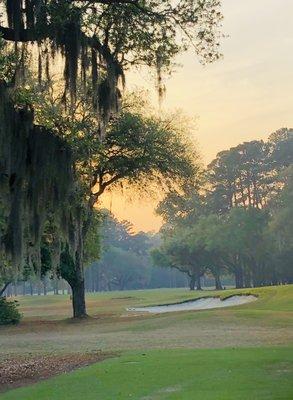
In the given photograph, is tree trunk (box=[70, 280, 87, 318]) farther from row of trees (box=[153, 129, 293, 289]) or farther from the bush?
row of trees (box=[153, 129, 293, 289])

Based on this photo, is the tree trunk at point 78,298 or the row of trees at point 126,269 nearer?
the tree trunk at point 78,298

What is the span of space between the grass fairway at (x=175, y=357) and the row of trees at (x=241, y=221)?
32.9 meters

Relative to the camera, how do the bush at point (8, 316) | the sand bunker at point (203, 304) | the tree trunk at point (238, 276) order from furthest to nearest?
the tree trunk at point (238, 276)
the sand bunker at point (203, 304)
the bush at point (8, 316)

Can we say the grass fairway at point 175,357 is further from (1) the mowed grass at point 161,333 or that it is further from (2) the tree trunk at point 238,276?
(2) the tree trunk at point 238,276

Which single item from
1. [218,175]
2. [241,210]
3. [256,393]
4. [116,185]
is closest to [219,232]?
[241,210]

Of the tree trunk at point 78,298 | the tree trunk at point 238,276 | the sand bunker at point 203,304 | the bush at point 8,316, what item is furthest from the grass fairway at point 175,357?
the tree trunk at point 238,276

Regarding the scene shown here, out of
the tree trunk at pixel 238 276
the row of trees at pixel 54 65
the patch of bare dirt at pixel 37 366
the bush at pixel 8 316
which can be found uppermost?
the row of trees at pixel 54 65

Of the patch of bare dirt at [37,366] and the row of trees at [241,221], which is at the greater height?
the row of trees at [241,221]

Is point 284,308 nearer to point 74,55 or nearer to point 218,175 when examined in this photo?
point 74,55

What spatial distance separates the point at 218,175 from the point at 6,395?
84.0 meters

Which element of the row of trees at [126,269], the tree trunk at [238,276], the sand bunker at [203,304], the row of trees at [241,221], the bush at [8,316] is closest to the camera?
the bush at [8,316]

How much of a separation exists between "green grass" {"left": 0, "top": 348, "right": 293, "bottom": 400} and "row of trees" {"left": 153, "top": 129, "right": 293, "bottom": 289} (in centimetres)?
4590

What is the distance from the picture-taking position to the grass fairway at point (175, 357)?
11.2m

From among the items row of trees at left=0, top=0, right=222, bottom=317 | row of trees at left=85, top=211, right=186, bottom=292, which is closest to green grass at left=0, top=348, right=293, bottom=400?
row of trees at left=0, top=0, right=222, bottom=317
